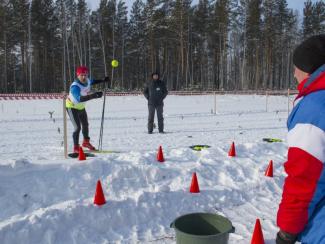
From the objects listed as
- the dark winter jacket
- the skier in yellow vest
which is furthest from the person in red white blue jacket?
the dark winter jacket

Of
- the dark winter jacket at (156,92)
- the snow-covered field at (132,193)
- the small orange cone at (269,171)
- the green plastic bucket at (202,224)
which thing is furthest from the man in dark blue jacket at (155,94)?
the green plastic bucket at (202,224)

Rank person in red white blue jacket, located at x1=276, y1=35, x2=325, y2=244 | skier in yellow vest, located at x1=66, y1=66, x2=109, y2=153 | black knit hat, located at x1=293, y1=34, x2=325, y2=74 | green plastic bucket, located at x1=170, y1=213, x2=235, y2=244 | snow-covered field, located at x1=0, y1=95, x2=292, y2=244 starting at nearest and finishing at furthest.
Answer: person in red white blue jacket, located at x1=276, y1=35, x2=325, y2=244 → black knit hat, located at x1=293, y1=34, x2=325, y2=74 → green plastic bucket, located at x1=170, y1=213, x2=235, y2=244 → snow-covered field, located at x1=0, y1=95, x2=292, y2=244 → skier in yellow vest, located at x1=66, y1=66, x2=109, y2=153

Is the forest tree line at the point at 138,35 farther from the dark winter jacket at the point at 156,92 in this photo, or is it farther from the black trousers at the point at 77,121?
the black trousers at the point at 77,121

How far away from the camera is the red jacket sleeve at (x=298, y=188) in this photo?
1748 mm

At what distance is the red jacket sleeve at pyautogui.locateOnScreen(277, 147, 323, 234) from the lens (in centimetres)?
175

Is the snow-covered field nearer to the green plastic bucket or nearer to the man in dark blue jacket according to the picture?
the green plastic bucket

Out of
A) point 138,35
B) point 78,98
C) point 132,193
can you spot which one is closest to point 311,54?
point 132,193

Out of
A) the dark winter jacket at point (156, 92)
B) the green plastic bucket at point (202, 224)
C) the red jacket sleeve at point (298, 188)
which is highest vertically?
the dark winter jacket at point (156, 92)

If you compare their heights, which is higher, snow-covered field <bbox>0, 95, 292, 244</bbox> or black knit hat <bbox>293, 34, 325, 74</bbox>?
black knit hat <bbox>293, 34, 325, 74</bbox>

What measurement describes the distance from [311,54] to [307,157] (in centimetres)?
57

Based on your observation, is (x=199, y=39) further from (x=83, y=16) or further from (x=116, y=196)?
(x=116, y=196)

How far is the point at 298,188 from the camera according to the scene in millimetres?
1803

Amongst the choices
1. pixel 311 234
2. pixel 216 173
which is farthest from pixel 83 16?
pixel 311 234

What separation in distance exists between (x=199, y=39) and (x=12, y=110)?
31247 mm
